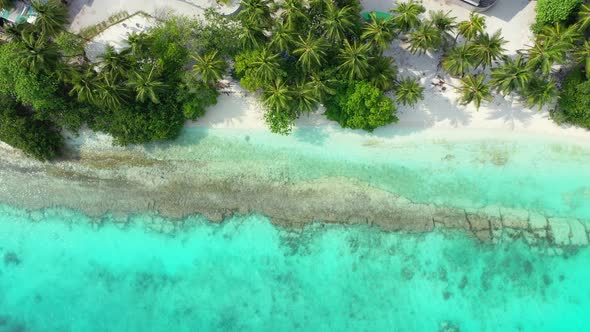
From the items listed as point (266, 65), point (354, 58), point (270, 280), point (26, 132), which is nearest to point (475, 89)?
point (354, 58)

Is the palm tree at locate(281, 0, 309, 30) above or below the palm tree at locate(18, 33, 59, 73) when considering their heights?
above

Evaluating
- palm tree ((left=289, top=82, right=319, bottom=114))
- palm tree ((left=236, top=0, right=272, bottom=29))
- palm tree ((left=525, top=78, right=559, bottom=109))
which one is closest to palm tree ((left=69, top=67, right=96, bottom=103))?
palm tree ((left=236, top=0, right=272, bottom=29))

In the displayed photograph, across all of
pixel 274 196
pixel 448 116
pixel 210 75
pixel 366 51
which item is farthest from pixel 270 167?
pixel 448 116

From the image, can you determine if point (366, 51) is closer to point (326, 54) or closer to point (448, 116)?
point (326, 54)

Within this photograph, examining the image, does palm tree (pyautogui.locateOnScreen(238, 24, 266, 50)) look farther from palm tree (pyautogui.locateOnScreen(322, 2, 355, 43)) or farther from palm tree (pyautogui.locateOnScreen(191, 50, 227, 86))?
palm tree (pyautogui.locateOnScreen(322, 2, 355, 43))

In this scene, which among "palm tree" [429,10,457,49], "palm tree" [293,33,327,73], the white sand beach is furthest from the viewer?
the white sand beach

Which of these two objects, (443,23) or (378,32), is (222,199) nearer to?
(378,32)
